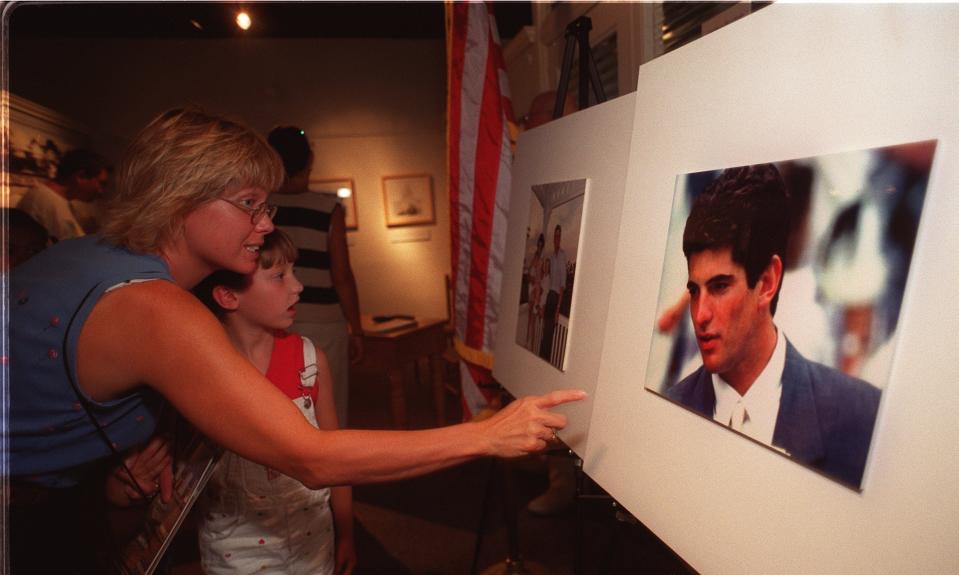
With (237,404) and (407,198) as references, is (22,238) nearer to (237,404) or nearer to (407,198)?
(237,404)

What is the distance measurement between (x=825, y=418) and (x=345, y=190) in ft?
17.5

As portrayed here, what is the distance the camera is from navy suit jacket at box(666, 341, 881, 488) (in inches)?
20.9

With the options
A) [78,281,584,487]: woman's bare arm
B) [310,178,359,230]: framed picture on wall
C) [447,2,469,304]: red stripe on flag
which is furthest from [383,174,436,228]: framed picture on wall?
[78,281,584,487]: woman's bare arm

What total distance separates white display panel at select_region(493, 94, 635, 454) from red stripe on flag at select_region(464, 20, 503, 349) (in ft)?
1.25

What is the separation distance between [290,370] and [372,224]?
4.39 meters

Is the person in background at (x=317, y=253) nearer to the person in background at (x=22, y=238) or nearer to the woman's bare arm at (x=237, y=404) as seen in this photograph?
the person in background at (x=22, y=238)

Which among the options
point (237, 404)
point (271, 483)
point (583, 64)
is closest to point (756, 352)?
point (237, 404)

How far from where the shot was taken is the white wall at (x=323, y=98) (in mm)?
5031

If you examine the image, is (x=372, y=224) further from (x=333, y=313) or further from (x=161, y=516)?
(x=161, y=516)

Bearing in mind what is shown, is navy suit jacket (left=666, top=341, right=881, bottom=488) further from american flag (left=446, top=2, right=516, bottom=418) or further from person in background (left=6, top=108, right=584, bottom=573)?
american flag (left=446, top=2, right=516, bottom=418)

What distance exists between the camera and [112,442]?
0.98m

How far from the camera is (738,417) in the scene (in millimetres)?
671

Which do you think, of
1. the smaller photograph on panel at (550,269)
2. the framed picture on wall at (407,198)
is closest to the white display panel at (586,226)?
the smaller photograph on panel at (550,269)

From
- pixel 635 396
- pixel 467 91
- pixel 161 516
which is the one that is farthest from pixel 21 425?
pixel 467 91
